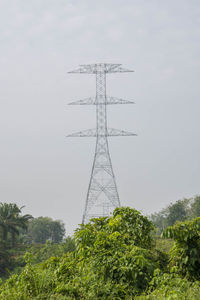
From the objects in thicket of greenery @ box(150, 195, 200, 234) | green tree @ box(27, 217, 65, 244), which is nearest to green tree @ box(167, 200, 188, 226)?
thicket of greenery @ box(150, 195, 200, 234)

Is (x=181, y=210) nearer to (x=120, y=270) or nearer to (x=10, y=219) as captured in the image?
(x=10, y=219)

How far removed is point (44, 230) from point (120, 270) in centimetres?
5923

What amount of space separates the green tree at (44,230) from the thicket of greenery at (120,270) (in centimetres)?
5646

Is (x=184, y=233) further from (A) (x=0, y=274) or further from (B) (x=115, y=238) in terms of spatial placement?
(A) (x=0, y=274)

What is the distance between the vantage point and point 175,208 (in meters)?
55.6

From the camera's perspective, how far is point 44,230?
210 ft

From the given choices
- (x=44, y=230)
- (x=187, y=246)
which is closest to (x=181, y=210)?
(x=44, y=230)

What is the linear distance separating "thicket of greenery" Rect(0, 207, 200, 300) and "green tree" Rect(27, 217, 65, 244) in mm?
56464

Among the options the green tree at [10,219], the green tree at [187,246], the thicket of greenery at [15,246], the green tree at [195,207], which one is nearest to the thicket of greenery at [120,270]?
the green tree at [187,246]

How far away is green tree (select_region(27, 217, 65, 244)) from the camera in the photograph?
6300 cm

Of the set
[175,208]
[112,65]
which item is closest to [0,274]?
[112,65]

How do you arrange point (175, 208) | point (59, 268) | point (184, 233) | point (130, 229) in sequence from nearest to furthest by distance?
point (184, 233), point (59, 268), point (130, 229), point (175, 208)

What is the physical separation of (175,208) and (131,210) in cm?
4905

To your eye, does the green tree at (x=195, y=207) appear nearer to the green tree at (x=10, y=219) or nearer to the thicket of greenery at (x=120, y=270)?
the green tree at (x=10, y=219)
